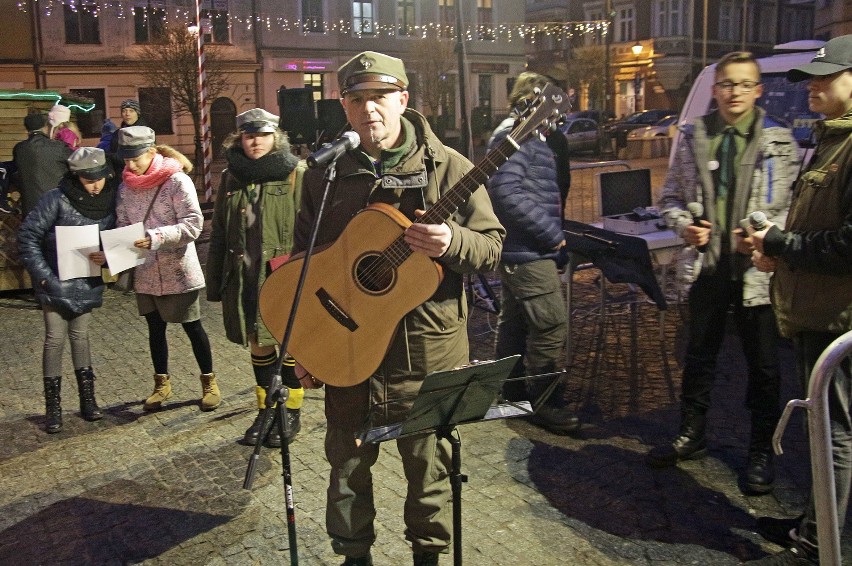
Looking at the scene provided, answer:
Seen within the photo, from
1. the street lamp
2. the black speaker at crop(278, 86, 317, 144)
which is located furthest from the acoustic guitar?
the street lamp

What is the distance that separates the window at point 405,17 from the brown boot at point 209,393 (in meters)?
28.8

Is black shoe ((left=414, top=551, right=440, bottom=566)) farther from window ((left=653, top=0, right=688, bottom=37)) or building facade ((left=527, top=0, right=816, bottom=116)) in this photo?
window ((left=653, top=0, right=688, bottom=37))

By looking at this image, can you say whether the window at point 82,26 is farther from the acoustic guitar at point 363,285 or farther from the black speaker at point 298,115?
the acoustic guitar at point 363,285

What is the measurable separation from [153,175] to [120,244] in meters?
0.50

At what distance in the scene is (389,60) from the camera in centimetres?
322

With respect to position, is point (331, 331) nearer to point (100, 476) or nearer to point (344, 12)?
point (100, 476)

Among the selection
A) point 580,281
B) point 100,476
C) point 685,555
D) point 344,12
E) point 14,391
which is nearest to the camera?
point 685,555

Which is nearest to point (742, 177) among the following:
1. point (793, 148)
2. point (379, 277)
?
point (793, 148)

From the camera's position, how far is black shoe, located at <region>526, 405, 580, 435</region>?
16.9 ft

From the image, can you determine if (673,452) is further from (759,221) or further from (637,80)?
(637,80)

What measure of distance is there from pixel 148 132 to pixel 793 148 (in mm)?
3875

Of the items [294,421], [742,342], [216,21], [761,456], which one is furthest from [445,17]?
[761,456]

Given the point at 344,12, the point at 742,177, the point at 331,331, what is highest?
the point at 344,12

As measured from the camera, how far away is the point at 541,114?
10.5 feet
